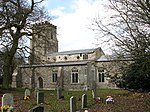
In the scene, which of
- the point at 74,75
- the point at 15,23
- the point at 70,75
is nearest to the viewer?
the point at 15,23

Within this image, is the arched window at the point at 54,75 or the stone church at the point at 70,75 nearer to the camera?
the stone church at the point at 70,75

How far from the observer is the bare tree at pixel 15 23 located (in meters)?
24.3

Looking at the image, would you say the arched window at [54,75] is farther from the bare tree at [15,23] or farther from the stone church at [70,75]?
the bare tree at [15,23]

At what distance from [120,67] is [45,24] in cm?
1563

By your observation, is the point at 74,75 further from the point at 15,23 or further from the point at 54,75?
the point at 15,23

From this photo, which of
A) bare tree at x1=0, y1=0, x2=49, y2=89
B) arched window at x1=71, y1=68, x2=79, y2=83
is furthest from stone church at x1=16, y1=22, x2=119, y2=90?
bare tree at x1=0, y1=0, x2=49, y2=89

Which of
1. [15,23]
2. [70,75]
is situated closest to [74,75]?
[70,75]

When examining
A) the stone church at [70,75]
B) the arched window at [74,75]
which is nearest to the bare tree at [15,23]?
the stone church at [70,75]

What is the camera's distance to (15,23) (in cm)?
2548

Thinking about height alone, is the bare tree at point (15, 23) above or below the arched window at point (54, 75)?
above

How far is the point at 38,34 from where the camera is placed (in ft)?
87.7

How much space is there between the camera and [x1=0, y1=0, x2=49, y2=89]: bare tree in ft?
79.6

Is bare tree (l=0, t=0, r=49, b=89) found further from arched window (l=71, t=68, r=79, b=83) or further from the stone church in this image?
arched window (l=71, t=68, r=79, b=83)

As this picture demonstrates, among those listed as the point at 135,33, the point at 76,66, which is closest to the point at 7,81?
the point at 76,66
